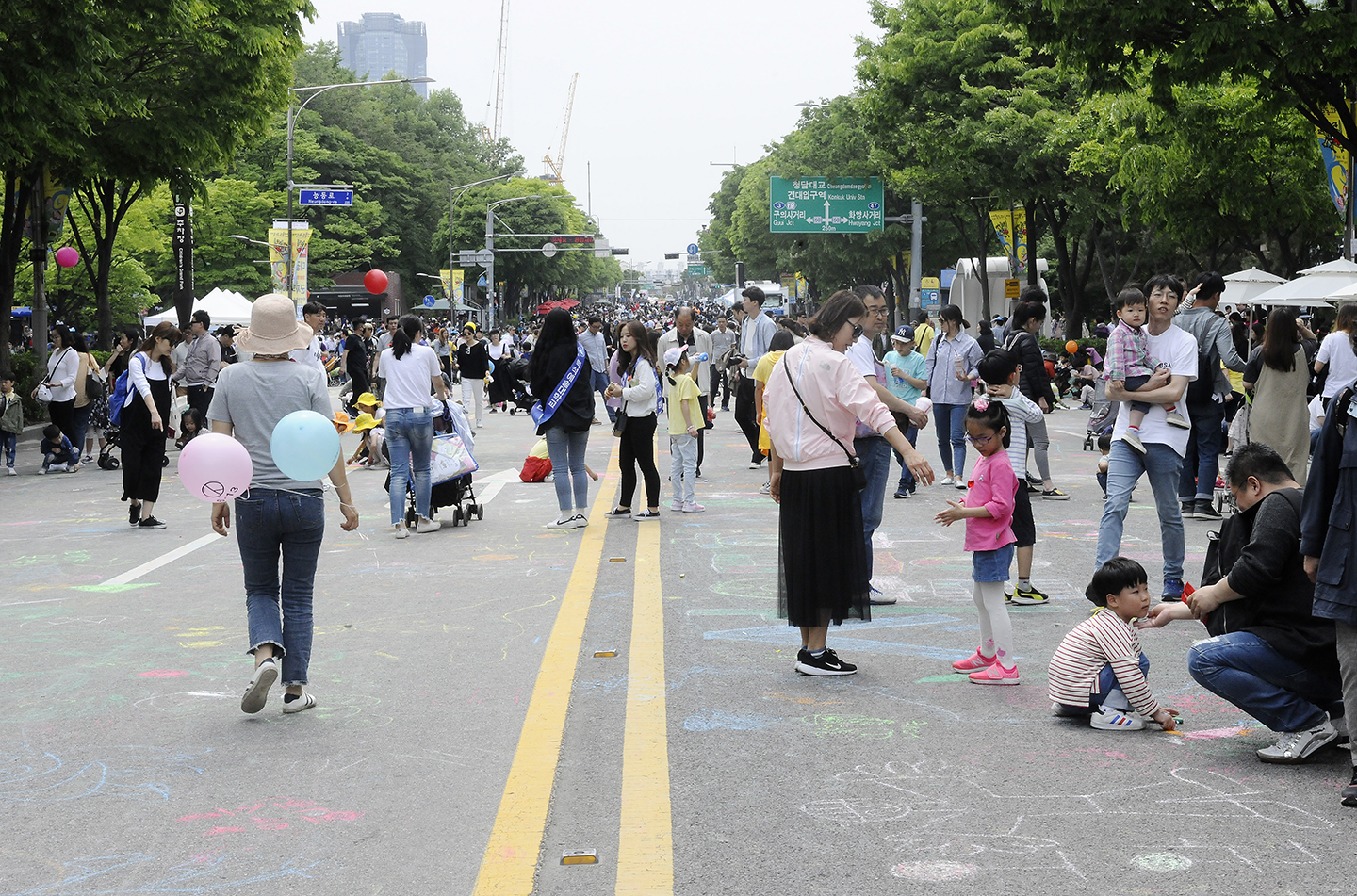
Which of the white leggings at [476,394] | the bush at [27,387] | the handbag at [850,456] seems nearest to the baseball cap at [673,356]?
the handbag at [850,456]

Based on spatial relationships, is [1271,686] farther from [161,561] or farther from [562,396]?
[161,561]

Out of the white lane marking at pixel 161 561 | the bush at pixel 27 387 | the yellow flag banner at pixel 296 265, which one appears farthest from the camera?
the yellow flag banner at pixel 296 265

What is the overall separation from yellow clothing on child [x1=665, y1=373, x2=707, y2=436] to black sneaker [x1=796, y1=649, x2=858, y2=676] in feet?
19.8

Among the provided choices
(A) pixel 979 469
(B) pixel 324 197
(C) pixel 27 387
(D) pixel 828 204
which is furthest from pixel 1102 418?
(D) pixel 828 204

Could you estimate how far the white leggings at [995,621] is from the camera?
614 cm

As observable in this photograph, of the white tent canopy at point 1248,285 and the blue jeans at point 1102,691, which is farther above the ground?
the white tent canopy at point 1248,285

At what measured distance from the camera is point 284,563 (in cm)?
571

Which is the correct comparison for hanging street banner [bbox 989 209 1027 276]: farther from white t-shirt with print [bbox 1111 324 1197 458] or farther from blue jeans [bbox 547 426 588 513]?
white t-shirt with print [bbox 1111 324 1197 458]

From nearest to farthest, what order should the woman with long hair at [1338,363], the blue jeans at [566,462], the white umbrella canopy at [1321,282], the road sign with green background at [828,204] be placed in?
the woman with long hair at [1338,363] → the blue jeans at [566,462] → the white umbrella canopy at [1321,282] → the road sign with green background at [828,204]

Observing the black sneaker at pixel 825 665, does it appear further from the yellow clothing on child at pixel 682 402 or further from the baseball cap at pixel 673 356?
the baseball cap at pixel 673 356

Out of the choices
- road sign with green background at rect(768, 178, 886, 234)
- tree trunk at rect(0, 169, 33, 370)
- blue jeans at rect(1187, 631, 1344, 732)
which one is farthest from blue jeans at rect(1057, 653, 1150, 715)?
road sign with green background at rect(768, 178, 886, 234)

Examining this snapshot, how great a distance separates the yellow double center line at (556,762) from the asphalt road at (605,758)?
0.02 meters

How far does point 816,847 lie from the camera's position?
4.10m

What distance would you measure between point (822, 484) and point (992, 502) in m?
0.83
